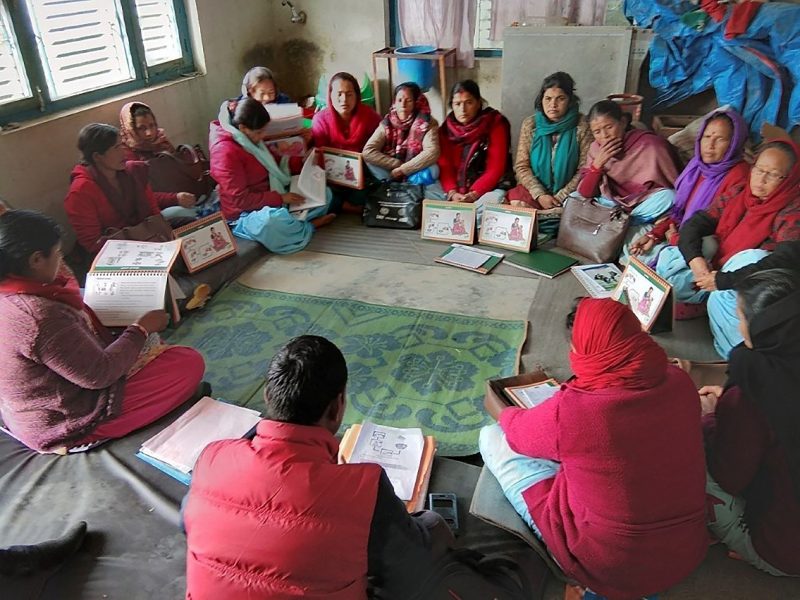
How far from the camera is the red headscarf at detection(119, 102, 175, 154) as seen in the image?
3.47 metres

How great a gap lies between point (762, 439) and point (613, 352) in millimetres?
485

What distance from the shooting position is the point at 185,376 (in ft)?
7.48

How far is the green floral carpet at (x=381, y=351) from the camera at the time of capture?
235 cm

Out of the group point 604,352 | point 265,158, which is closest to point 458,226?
point 265,158

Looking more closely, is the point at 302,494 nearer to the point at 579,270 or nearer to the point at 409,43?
the point at 579,270

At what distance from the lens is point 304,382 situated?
1249 mm

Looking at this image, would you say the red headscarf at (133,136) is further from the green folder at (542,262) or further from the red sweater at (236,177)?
the green folder at (542,262)

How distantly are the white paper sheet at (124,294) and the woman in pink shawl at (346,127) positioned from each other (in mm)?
1721

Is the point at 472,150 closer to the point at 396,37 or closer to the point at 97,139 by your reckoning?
the point at 396,37

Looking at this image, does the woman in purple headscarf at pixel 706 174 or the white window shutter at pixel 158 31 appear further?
the white window shutter at pixel 158 31

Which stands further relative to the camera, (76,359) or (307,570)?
(76,359)

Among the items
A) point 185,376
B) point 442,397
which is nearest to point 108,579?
point 185,376

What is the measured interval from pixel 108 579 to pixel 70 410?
0.58 metres

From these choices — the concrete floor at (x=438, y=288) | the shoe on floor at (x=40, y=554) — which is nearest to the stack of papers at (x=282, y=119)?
the concrete floor at (x=438, y=288)
